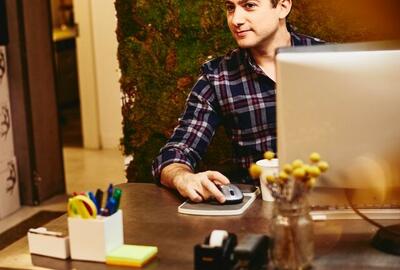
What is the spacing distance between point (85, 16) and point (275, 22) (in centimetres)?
353

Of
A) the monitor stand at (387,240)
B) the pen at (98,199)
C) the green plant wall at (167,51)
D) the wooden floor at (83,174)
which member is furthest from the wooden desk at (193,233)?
the wooden floor at (83,174)

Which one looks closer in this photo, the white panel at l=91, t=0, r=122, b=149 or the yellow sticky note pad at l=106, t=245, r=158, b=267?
the yellow sticky note pad at l=106, t=245, r=158, b=267

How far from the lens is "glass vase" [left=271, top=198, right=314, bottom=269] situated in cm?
137

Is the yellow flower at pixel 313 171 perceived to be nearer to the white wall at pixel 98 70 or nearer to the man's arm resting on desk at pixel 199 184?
the man's arm resting on desk at pixel 199 184

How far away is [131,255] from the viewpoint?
1.48 m

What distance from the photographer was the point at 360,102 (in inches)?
56.8

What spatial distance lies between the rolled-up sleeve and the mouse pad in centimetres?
34

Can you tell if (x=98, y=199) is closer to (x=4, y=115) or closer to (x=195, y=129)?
(x=195, y=129)

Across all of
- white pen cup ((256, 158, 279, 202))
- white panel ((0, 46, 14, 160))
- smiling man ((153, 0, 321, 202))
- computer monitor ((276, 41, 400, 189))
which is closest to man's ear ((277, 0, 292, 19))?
smiling man ((153, 0, 321, 202))

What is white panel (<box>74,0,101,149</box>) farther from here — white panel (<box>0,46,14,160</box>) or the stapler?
the stapler

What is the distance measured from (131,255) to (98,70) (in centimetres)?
437

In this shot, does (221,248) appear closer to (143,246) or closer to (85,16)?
(143,246)

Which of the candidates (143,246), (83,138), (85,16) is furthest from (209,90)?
(83,138)

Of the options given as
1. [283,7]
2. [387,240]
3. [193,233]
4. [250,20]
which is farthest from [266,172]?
[283,7]
